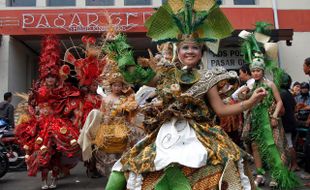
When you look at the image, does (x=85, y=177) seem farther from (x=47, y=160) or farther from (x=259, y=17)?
(x=259, y=17)

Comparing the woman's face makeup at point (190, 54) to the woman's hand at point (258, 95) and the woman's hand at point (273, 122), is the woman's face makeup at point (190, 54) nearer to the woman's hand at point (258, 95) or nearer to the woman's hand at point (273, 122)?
the woman's hand at point (258, 95)

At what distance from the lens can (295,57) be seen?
1225cm

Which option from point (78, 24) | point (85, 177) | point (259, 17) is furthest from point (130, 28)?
point (85, 177)

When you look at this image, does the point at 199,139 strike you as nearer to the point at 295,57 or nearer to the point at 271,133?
the point at 271,133

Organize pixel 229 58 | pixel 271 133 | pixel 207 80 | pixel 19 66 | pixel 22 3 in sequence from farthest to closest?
pixel 19 66 → pixel 22 3 → pixel 229 58 → pixel 271 133 → pixel 207 80

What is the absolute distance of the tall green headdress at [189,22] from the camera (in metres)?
2.88

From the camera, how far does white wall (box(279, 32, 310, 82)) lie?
40.1ft

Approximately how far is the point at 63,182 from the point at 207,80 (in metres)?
4.46

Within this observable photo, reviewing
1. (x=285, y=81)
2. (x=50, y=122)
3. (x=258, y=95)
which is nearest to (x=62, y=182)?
(x=50, y=122)

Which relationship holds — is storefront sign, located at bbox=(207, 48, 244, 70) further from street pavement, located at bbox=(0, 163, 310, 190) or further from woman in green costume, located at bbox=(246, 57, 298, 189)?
woman in green costume, located at bbox=(246, 57, 298, 189)

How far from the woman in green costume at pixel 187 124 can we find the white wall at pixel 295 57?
9.87m

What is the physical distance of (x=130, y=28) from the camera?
37.4 feet

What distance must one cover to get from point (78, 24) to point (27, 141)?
6.12 metres

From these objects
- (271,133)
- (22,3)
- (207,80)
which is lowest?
(271,133)
